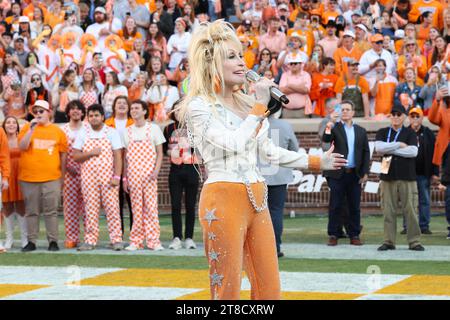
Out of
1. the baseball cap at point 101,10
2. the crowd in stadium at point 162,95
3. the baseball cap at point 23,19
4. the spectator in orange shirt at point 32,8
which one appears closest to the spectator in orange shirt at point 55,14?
the crowd in stadium at point 162,95

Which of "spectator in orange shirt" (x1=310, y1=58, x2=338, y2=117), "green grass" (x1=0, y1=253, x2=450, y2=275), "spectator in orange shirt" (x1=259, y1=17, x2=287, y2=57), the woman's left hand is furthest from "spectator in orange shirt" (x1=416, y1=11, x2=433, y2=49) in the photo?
the woman's left hand

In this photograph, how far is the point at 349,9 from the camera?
2242cm

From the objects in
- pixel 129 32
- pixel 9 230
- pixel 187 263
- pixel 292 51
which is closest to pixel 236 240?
pixel 187 263

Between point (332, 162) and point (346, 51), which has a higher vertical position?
point (346, 51)

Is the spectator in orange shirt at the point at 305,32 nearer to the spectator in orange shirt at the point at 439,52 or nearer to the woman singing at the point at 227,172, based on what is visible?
the spectator in orange shirt at the point at 439,52

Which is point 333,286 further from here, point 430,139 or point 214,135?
point 430,139

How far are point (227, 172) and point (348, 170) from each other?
26.8 feet

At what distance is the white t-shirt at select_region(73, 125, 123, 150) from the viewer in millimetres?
14164

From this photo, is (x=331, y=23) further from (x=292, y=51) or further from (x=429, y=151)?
(x=429, y=151)

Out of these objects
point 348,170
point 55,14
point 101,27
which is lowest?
point 348,170

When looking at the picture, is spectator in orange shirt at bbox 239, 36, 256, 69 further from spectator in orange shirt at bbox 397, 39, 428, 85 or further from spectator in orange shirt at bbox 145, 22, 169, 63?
spectator in orange shirt at bbox 397, 39, 428, 85

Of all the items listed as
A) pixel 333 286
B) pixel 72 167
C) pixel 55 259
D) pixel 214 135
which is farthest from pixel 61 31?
pixel 214 135

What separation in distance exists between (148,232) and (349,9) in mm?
9973

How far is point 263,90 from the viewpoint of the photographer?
19.9 feet
